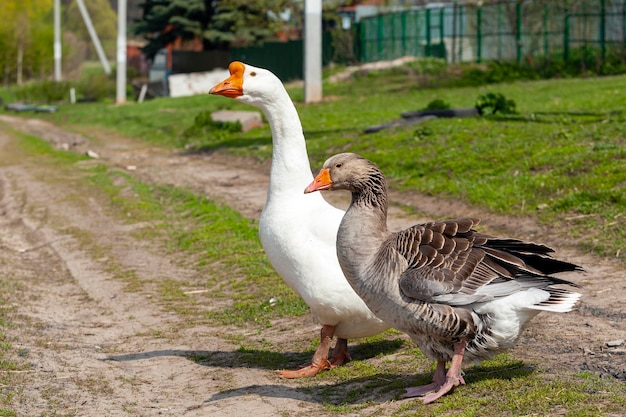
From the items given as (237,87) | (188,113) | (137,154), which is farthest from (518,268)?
(188,113)

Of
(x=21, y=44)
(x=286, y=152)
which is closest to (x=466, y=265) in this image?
(x=286, y=152)

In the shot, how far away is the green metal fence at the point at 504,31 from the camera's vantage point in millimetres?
27812

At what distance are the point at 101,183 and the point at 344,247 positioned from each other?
11352 mm

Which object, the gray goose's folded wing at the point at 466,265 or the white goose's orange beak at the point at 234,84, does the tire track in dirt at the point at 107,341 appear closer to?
the gray goose's folded wing at the point at 466,265

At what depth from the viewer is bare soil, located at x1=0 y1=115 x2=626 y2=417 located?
5.63 meters

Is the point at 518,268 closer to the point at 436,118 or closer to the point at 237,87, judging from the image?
the point at 237,87

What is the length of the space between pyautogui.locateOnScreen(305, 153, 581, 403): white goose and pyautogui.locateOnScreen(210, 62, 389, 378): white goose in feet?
2.46

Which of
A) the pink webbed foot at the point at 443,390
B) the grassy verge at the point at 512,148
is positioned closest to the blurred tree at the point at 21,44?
the grassy verge at the point at 512,148

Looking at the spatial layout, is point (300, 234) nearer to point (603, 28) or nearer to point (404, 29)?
point (603, 28)

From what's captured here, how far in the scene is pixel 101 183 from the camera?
15.9 metres

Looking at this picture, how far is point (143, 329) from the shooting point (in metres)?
7.79

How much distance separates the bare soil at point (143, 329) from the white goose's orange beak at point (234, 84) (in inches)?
76.2

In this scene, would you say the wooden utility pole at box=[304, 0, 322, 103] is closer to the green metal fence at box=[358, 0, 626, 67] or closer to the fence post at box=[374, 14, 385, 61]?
the green metal fence at box=[358, 0, 626, 67]

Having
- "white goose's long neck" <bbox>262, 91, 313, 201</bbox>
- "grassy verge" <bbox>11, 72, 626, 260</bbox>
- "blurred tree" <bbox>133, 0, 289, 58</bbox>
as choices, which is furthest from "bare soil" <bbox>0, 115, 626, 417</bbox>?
"blurred tree" <bbox>133, 0, 289, 58</bbox>
